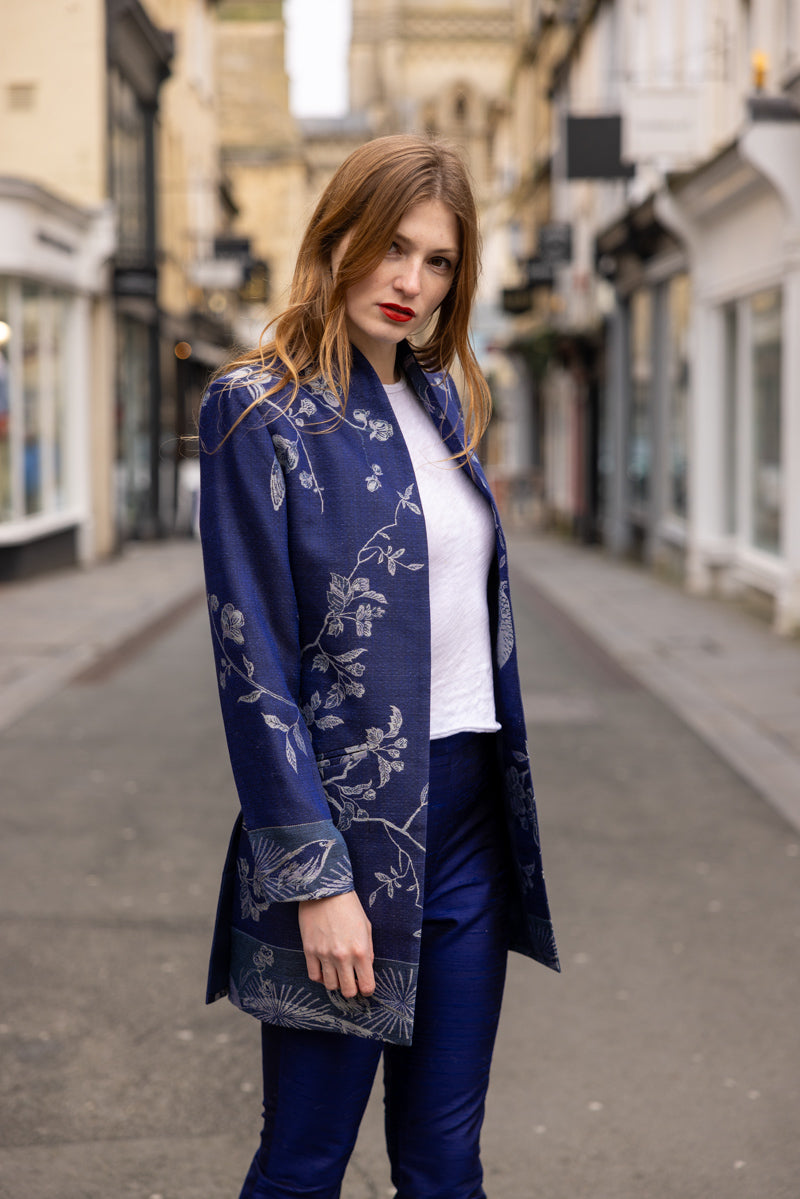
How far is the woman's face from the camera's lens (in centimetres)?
203

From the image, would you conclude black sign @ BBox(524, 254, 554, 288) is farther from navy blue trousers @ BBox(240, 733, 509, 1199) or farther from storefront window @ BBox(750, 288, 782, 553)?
navy blue trousers @ BBox(240, 733, 509, 1199)

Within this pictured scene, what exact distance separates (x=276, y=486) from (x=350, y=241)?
1.15 feet

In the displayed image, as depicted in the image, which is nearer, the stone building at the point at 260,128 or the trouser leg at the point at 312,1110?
the trouser leg at the point at 312,1110

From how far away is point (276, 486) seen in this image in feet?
6.34

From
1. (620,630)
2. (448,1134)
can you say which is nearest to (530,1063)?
(448,1134)

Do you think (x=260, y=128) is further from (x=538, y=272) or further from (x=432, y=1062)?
(x=432, y=1062)

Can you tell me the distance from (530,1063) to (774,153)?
9.82m

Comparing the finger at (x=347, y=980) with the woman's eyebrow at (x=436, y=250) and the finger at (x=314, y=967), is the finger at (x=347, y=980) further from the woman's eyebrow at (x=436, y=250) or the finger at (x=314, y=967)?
the woman's eyebrow at (x=436, y=250)

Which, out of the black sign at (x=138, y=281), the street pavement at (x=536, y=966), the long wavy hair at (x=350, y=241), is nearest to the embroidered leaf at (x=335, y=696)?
the long wavy hair at (x=350, y=241)

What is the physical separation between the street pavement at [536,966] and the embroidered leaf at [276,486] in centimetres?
173

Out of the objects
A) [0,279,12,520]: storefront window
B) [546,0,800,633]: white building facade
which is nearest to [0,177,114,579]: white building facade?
[0,279,12,520]: storefront window

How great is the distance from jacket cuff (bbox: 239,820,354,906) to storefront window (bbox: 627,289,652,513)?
18.2 meters

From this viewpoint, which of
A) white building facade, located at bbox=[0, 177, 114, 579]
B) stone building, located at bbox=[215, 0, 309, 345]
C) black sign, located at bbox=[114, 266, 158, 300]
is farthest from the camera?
stone building, located at bbox=[215, 0, 309, 345]

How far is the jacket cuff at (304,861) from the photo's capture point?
1914mm
